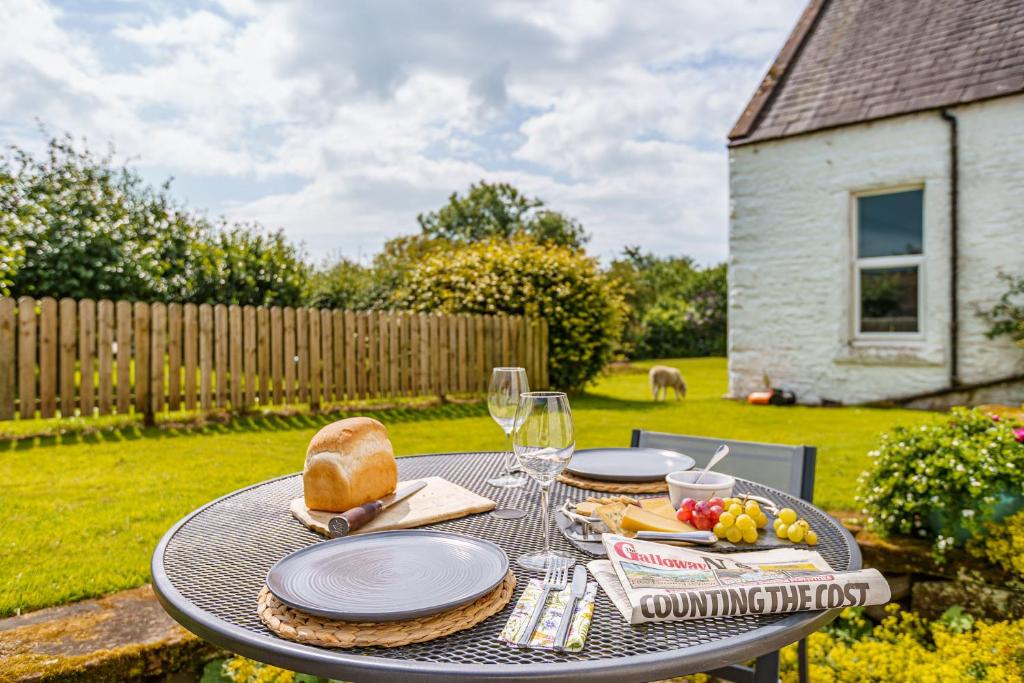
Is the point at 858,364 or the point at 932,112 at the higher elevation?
the point at 932,112

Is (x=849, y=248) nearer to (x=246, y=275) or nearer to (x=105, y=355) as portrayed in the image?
(x=105, y=355)

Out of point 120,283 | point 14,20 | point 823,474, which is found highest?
point 14,20

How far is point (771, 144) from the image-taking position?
27.3 feet

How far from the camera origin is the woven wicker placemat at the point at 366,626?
2.75 ft

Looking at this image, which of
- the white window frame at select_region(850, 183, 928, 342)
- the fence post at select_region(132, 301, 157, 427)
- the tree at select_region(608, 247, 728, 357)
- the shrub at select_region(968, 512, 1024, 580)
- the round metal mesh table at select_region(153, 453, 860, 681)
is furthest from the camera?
the tree at select_region(608, 247, 728, 357)

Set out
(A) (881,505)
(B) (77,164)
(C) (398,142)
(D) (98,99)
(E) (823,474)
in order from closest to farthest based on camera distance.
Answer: (A) (881,505)
(E) (823,474)
(D) (98,99)
(C) (398,142)
(B) (77,164)

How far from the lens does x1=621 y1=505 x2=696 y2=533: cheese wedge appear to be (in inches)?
48.2

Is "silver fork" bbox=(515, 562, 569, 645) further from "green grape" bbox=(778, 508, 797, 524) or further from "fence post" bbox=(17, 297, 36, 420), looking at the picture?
"fence post" bbox=(17, 297, 36, 420)

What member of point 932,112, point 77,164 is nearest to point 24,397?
point 932,112

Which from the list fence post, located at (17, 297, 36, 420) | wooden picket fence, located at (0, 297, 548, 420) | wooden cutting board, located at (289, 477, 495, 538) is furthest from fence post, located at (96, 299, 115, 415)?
wooden cutting board, located at (289, 477, 495, 538)

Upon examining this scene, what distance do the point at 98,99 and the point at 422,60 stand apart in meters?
3.67

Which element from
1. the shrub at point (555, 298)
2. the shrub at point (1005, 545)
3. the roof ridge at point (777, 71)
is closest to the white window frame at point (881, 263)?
the roof ridge at point (777, 71)

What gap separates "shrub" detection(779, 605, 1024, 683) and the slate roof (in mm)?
6778

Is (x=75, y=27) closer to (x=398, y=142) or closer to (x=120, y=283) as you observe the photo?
(x=120, y=283)
